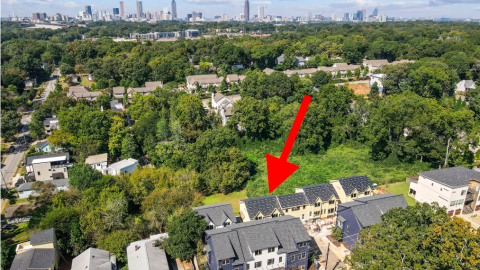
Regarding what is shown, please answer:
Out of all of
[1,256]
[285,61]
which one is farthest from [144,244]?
[285,61]

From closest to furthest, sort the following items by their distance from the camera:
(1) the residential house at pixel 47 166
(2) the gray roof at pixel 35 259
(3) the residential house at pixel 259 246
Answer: (3) the residential house at pixel 259 246, (2) the gray roof at pixel 35 259, (1) the residential house at pixel 47 166

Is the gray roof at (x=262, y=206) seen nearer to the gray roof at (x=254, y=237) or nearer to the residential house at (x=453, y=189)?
the gray roof at (x=254, y=237)

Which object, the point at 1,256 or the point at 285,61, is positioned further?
the point at 285,61

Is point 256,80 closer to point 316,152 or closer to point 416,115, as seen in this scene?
point 316,152

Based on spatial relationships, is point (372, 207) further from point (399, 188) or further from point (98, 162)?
point (98, 162)

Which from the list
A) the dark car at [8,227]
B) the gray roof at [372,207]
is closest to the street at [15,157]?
the dark car at [8,227]

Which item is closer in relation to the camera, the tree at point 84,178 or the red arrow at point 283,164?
the tree at point 84,178
